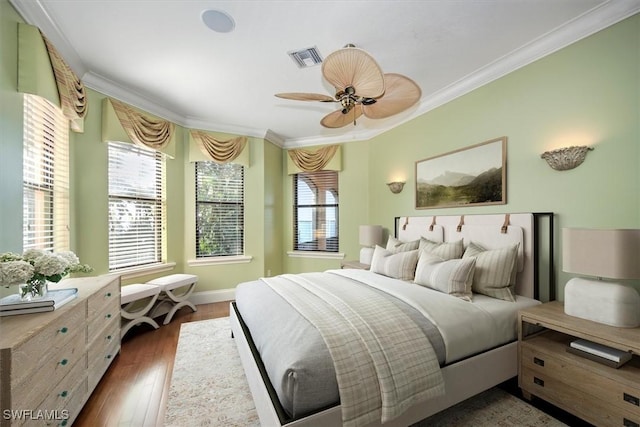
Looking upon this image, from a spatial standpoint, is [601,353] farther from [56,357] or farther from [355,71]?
[56,357]

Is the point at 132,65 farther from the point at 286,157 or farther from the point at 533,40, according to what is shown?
the point at 533,40

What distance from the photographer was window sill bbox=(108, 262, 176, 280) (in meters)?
3.13

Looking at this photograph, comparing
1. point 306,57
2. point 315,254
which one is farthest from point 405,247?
point 306,57

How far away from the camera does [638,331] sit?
5.04ft

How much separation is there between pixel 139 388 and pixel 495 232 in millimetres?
3377

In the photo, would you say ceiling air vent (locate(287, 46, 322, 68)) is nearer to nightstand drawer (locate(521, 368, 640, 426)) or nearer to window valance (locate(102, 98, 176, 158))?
window valance (locate(102, 98, 176, 158))

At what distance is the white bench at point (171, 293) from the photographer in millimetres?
3291

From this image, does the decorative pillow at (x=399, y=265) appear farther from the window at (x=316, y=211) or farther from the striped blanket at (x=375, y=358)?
the window at (x=316, y=211)

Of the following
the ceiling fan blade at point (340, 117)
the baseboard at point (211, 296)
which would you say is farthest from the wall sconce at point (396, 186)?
the baseboard at point (211, 296)

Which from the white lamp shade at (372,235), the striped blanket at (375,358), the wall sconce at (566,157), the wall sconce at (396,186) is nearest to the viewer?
the striped blanket at (375,358)

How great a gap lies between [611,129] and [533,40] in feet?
3.20

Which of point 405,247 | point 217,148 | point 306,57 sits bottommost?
point 405,247

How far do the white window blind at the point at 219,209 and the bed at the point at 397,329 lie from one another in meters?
1.85

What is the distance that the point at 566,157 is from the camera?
2076mm
